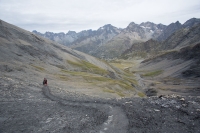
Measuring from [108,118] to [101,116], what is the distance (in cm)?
109

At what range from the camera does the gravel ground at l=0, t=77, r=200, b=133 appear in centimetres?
1941

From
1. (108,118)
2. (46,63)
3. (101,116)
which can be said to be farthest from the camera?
(46,63)

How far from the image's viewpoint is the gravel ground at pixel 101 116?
19.4 m

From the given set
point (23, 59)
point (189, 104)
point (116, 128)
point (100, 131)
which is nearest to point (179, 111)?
point (189, 104)

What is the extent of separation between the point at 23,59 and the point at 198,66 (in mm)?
121437

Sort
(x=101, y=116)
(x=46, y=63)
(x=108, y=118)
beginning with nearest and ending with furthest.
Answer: (x=108, y=118)
(x=101, y=116)
(x=46, y=63)

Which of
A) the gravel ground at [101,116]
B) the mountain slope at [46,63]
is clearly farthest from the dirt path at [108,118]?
the mountain slope at [46,63]

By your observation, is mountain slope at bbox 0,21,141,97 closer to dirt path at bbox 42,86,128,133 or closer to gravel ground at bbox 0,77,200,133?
gravel ground at bbox 0,77,200,133

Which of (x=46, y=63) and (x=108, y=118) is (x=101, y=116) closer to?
(x=108, y=118)

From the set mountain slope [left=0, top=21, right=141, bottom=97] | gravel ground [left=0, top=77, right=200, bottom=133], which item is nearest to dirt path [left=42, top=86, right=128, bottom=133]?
gravel ground [left=0, top=77, right=200, bottom=133]

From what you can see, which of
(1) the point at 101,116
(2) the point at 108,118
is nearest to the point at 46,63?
(1) the point at 101,116

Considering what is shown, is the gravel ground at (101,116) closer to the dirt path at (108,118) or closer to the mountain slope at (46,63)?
the dirt path at (108,118)

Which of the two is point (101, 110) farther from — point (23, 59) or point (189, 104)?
point (23, 59)

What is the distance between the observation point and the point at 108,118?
2242 cm
